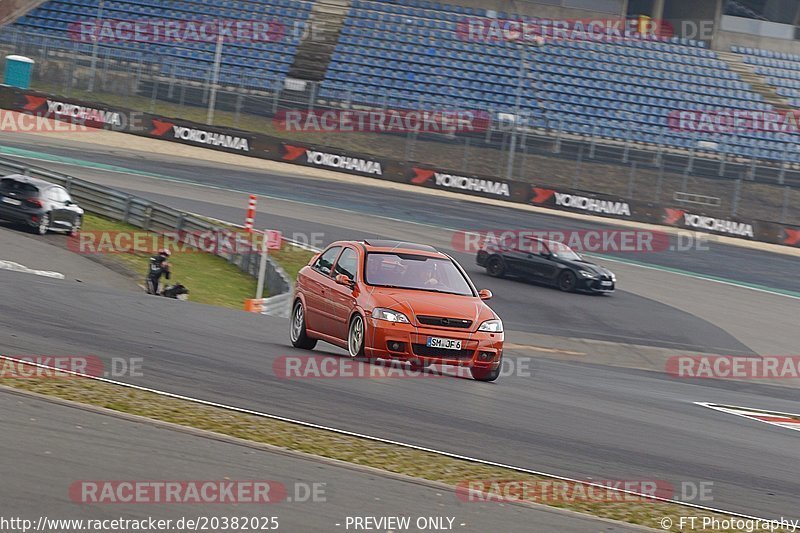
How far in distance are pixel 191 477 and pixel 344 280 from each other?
20.6 feet

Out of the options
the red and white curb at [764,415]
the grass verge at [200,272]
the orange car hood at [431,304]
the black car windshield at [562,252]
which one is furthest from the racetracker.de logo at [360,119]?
the orange car hood at [431,304]

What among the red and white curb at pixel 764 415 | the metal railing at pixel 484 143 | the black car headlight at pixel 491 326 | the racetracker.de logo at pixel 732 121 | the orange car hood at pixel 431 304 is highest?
the racetracker.de logo at pixel 732 121

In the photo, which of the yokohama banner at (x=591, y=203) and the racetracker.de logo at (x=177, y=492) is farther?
the yokohama banner at (x=591, y=203)

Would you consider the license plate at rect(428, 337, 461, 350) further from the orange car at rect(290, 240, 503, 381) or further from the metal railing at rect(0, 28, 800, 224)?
the metal railing at rect(0, 28, 800, 224)

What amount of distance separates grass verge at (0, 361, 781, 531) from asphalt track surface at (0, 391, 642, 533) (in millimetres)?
316

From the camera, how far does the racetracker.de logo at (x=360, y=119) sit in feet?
140

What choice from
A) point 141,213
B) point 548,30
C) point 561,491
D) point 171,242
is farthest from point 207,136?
point 561,491

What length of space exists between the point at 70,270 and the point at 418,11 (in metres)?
34.2

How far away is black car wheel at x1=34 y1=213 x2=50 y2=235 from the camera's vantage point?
23391 millimetres

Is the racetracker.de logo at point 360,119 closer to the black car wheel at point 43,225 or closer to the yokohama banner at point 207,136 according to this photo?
the yokohama banner at point 207,136

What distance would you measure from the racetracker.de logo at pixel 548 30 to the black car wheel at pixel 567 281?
21941 mm

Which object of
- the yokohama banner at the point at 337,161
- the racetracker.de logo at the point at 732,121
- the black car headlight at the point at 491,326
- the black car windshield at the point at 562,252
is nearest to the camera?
the black car headlight at the point at 491,326

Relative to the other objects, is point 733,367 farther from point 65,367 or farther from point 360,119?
point 360,119

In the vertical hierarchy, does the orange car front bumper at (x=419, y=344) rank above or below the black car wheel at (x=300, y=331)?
above
